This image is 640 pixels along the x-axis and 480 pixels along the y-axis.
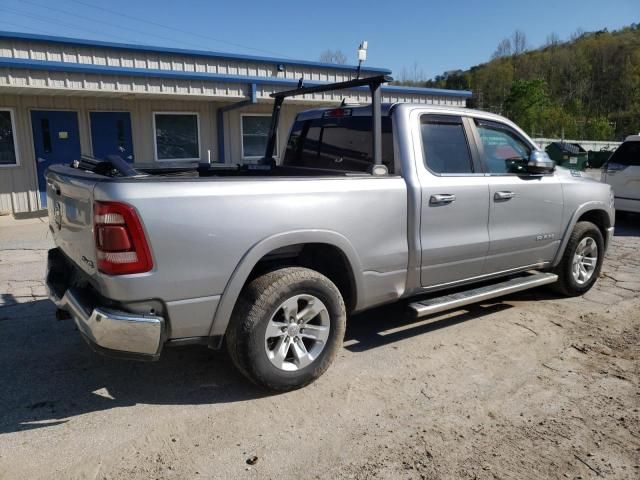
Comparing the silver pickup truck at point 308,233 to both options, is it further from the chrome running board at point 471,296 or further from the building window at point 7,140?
the building window at point 7,140

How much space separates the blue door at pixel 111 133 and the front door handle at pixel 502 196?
9.90m

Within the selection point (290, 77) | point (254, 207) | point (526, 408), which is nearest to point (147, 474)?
point (254, 207)

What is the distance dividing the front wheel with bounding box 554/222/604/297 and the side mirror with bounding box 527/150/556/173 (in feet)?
3.39

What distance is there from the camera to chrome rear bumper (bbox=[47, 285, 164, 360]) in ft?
9.14

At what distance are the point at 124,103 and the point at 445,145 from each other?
986cm

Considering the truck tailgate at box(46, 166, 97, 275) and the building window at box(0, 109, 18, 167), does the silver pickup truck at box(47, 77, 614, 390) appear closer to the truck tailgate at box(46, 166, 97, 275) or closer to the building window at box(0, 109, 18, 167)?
the truck tailgate at box(46, 166, 97, 275)

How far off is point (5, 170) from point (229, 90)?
16.8 ft

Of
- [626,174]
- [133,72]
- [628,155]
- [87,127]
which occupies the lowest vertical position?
[626,174]

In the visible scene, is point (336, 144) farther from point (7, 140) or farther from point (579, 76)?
point (579, 76)

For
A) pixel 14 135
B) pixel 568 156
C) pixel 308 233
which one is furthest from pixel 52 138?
pixel 568 156

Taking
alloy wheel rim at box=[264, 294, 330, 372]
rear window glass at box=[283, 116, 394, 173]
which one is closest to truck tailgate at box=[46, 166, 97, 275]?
alloy wheel rim at box=[264, 294, 330, 372]

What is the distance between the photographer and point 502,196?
4496 mm

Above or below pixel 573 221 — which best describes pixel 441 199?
above

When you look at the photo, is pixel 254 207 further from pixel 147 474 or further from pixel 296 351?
pixel 147 474
